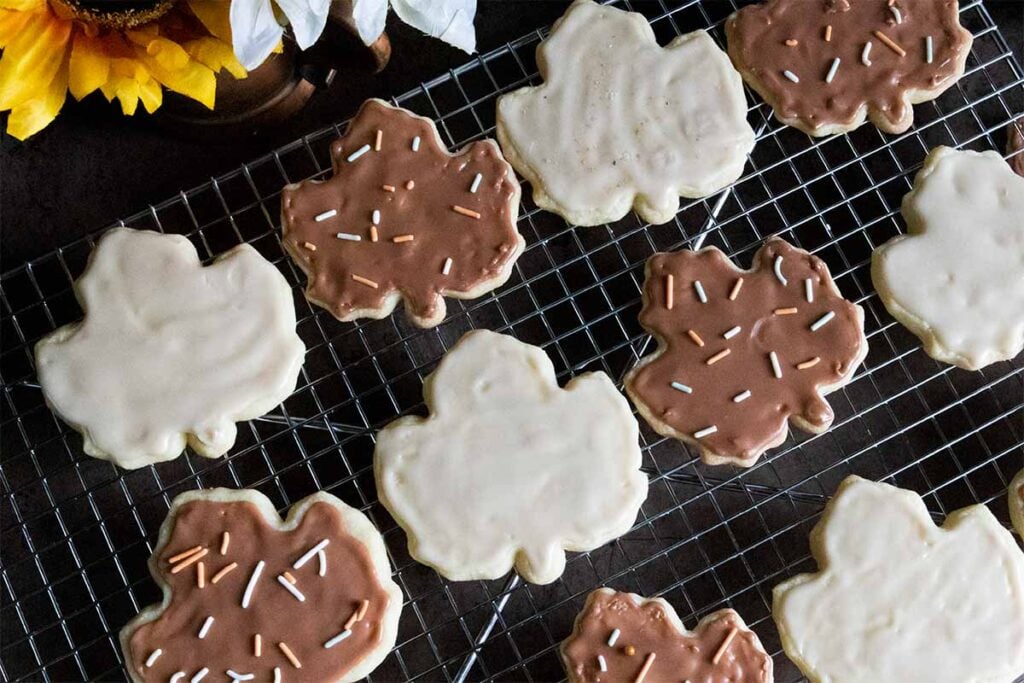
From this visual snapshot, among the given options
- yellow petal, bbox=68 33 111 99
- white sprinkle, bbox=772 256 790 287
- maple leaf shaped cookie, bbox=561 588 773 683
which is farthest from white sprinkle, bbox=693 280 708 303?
yellow petal, bbox=68 33 111 99

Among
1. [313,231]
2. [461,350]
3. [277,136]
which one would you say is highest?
[277,136]

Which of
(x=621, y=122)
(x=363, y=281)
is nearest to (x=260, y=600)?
(x=363, y=281)

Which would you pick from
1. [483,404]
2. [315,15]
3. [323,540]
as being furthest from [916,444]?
[315,15]

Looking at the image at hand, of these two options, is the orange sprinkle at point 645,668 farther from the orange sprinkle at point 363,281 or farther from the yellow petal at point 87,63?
the yellow petal at point 87,63

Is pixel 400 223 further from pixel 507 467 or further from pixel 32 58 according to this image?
pixel 32 58

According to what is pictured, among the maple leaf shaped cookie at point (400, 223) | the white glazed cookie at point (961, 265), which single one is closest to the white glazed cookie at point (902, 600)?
the white glazed cookie at point (961, 265)

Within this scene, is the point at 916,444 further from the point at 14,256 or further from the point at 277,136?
the point at 14,256
